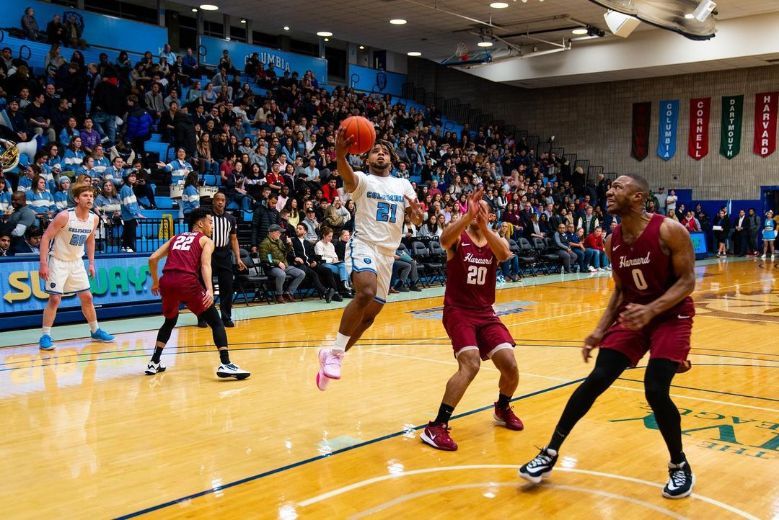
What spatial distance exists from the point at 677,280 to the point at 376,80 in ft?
83.9

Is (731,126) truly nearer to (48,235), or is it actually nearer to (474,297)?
(48,235)

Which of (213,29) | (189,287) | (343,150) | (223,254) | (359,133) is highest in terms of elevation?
(213,29)

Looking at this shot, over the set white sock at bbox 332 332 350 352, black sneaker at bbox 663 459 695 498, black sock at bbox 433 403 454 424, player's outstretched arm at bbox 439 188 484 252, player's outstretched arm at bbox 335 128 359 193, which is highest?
player's outstretched arm at bbox 335 128 359 193

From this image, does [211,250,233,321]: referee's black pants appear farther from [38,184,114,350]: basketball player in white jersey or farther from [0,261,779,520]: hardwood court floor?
[38,184,114,350]: basketball player in white jersey

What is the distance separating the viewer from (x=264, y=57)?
23594mm

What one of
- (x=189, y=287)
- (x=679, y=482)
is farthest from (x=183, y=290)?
(x=679, y=482)

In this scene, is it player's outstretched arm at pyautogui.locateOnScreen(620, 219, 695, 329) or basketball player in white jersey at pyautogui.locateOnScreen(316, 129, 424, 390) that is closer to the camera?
player's outstretched arm at pyautogui.locateOnScreen(620, 219, 695, 329)

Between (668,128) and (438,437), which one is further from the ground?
(668,128)

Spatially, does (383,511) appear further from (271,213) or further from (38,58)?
(38,58)

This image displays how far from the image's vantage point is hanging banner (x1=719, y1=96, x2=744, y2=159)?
84.4ft

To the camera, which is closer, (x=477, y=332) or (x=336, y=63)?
(x=477, y=332)

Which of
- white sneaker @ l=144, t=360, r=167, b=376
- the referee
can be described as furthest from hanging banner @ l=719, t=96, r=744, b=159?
white sneaker @ l=144, t=360, r=167, b=376

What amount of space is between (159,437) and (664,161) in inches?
1011

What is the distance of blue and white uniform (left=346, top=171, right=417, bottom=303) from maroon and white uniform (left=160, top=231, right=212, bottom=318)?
75.1 inches
